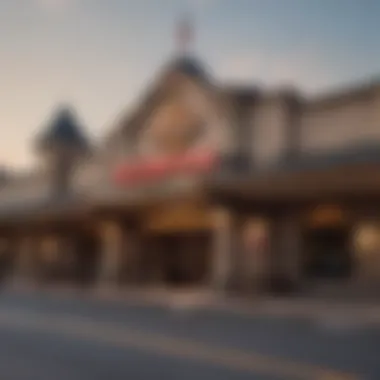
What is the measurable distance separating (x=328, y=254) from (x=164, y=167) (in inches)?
343

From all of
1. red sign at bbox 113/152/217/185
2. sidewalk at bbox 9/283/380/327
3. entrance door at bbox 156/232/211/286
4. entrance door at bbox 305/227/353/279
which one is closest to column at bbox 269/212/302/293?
entrance door at bbox 305/227/353/279

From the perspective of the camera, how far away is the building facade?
895 inches

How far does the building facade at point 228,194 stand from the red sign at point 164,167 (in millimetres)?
60

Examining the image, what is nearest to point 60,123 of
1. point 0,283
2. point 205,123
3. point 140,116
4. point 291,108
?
point 0,283

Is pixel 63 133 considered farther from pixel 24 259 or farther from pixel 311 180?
pixel 311 180

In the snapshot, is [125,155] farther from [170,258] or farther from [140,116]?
[170,258]

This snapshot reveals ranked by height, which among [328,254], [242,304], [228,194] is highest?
[228,194]

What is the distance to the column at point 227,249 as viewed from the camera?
24.8m

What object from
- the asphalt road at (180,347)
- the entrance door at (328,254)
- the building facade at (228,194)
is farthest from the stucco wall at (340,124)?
the asphalt road at (180,347)

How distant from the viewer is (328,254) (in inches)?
941

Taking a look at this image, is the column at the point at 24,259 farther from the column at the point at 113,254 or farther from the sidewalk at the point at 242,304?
the sidewalk at the point at 242,304

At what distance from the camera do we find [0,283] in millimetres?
38719

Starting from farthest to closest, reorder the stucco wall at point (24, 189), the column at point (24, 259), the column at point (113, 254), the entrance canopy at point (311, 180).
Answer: the stucco wall at point (24, 189), the column at point (24, 259), the column at point (113, 254), the entrance canopy at point (311, 180)

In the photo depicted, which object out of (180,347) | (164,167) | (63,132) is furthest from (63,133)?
(180,347)
